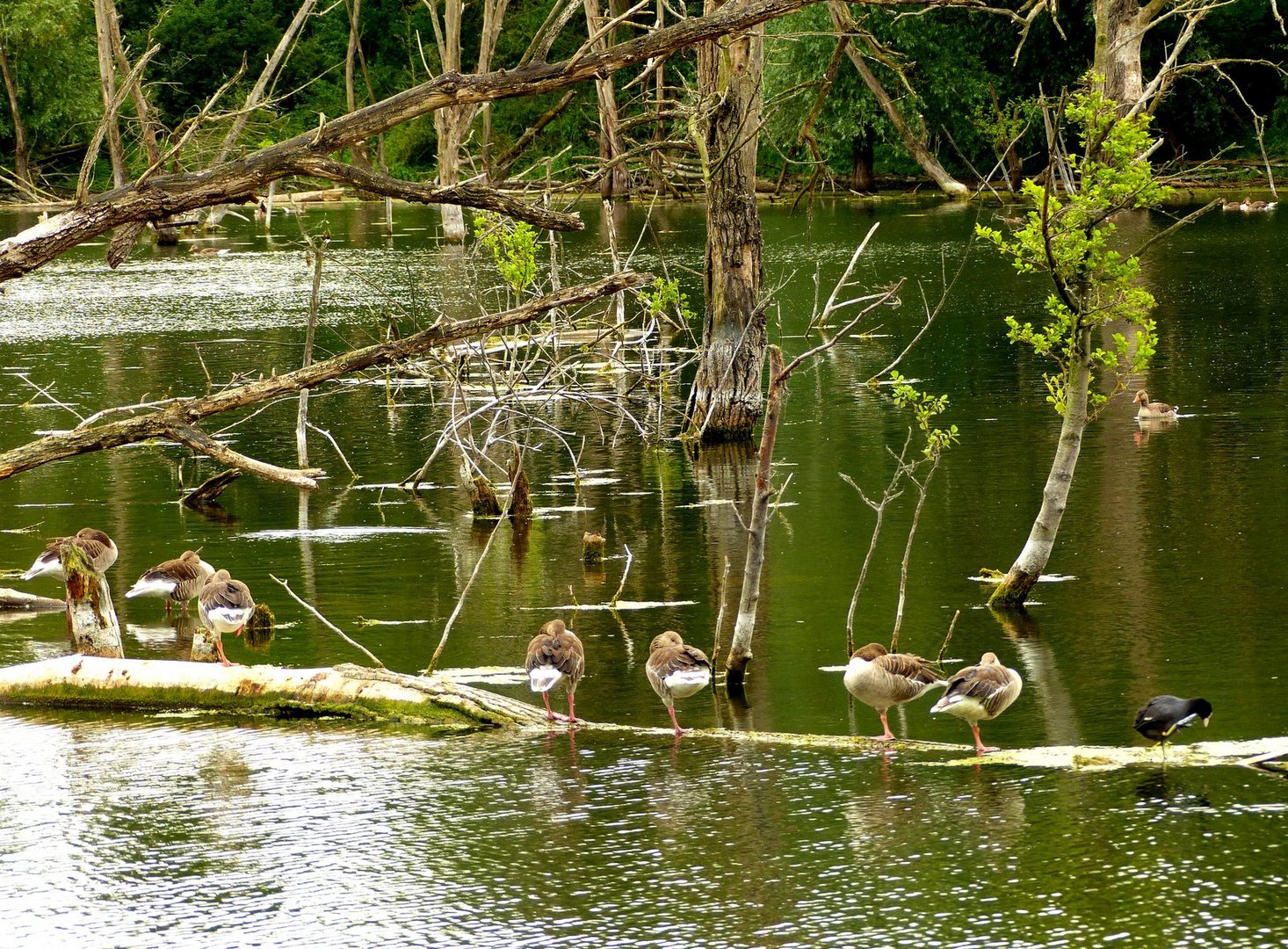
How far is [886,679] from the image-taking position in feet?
37.6

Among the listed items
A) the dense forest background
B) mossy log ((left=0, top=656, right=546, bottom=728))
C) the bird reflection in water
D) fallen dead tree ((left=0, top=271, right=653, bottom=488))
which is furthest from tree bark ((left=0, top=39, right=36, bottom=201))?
the bird reflection in water

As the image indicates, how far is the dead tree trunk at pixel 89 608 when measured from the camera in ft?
43.3

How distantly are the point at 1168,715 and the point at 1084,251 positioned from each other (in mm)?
4981

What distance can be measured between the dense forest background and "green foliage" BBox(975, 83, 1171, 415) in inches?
1446

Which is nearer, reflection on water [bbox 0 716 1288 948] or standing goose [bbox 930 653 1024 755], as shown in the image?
reflection on water [bbox 0 716 1288 948]

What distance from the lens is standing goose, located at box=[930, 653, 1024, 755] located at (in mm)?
10891

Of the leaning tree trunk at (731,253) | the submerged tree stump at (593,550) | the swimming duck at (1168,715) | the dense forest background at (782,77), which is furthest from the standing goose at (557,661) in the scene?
the dense forest background at (782,77)

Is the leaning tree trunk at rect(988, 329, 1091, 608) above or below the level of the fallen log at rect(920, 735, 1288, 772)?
above

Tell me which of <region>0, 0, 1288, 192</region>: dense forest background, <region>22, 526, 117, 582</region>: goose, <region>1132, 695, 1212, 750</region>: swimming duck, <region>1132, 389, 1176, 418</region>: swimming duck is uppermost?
<region>0, 0, 1288, 192</region>: dense forest background

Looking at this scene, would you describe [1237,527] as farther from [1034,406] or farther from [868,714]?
[1034,406]

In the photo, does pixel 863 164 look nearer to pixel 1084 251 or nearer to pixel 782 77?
pixel 782 77

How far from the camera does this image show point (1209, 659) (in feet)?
43.7

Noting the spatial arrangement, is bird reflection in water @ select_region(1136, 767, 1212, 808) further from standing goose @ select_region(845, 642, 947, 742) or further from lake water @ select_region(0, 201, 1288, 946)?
standing goose @ select_region(845, 642, 947, 742)

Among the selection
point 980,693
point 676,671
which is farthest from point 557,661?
point 980,693
